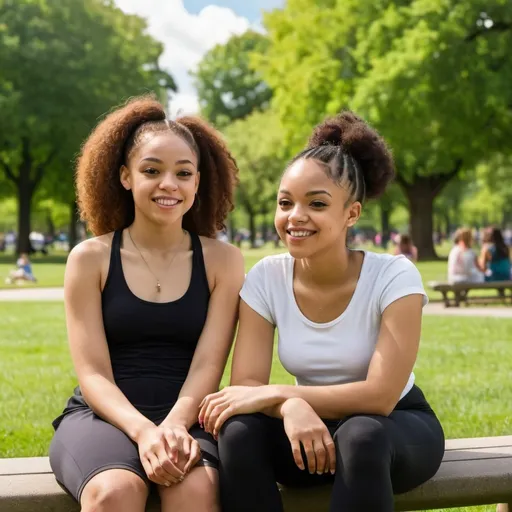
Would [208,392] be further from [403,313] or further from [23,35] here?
[23,35]

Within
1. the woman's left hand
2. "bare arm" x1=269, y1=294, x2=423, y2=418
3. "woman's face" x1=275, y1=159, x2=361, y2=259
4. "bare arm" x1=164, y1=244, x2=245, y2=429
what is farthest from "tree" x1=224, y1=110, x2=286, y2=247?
the woman's left hand

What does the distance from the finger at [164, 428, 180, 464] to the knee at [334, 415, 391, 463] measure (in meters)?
0.53

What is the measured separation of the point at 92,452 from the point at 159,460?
10.1 inches

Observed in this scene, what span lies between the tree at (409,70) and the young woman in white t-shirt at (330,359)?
20.8 m

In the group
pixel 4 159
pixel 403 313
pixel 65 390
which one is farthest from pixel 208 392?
pixel 4 159

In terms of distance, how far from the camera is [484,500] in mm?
3318

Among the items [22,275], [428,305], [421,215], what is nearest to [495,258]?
[428,305]

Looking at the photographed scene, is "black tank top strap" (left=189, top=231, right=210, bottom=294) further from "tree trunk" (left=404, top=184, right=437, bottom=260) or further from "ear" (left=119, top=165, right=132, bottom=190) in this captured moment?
"tree trunk" (left=404, top=184, right=437, bottom=260)

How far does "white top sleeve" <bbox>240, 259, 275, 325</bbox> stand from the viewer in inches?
134

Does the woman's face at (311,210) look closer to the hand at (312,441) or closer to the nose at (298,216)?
the nose at (298,216)

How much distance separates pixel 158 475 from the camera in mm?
2912

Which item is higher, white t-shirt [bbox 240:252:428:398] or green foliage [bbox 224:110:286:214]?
green foliage [bbox 224:110:286:214]

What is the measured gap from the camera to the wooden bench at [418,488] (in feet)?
10.2

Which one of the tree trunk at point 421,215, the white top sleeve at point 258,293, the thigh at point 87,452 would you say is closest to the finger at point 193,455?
the thigh at point 87,452
